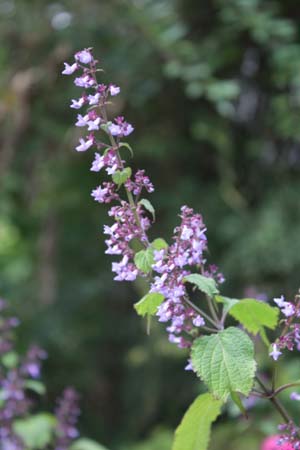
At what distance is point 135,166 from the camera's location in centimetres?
377

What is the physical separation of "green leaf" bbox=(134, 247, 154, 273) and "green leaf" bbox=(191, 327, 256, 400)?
136 mm

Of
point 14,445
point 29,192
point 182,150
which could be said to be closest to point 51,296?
point 29,192

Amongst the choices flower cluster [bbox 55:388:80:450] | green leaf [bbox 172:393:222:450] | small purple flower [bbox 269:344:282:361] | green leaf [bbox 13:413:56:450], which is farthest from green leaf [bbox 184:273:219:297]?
flower cluster [bbox 55:388:80:450]

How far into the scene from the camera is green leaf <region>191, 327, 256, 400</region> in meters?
0.93

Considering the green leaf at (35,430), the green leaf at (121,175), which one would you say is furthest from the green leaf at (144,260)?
the green leaf at (35,430)

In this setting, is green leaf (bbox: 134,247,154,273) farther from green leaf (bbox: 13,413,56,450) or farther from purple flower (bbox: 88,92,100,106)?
green leaf (bbox: 13,413,56,450)

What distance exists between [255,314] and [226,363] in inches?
9.0

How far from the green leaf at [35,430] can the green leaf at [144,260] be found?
35.6 inches

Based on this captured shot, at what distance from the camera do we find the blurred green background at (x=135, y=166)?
319 cm

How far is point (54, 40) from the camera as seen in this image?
3631 millimetres

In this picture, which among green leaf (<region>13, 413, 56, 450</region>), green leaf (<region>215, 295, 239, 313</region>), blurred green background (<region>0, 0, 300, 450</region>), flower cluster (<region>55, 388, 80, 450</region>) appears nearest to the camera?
green leaf (<region>215, 295, 239, 313</region>)

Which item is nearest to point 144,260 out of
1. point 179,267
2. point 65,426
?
point 179,267

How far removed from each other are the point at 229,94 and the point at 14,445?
1.44 m

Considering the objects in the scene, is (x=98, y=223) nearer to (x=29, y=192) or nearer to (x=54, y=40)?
(x=29, y=192)
